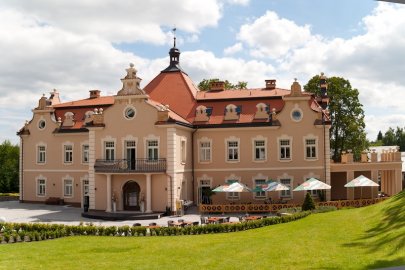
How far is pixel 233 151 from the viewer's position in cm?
3172

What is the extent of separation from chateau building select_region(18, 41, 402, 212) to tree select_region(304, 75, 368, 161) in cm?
970

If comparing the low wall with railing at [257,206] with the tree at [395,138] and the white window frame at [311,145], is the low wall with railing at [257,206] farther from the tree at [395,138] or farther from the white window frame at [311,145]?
the tree at [395,138]

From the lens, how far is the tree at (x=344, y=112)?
44031 millimetres

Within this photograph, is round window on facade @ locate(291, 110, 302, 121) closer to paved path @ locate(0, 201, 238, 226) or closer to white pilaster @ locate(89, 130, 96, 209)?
paved path @ locate(0, 201, 238, 226)

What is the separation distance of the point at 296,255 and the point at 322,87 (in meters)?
26.2

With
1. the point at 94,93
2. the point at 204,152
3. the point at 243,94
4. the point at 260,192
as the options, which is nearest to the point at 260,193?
the point at 260,192

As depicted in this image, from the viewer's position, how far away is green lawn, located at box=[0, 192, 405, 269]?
1167cm

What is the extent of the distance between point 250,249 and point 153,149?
16.0 metres

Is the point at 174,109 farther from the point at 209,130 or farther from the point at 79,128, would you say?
the point at 79,128

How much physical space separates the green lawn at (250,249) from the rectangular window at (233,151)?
11916 mm

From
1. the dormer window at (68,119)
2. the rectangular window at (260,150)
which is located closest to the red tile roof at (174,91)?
the rectangular window at (260,150)

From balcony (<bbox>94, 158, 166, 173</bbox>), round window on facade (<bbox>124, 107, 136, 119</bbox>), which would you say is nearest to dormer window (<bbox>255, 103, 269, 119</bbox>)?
balcony (<bbox>94, 158, 166, 173</bbox>)

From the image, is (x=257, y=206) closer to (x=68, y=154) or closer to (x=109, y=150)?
(x=109, y=150)

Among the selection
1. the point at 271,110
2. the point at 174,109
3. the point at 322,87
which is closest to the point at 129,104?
the point at 174,109
